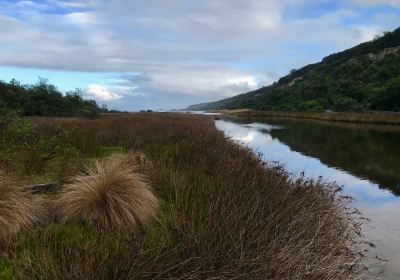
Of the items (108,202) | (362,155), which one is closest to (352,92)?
(362,155)

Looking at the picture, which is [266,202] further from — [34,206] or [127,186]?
[34,206]

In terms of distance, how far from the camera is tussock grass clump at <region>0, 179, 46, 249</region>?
6215 mm

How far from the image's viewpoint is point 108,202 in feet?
23.7

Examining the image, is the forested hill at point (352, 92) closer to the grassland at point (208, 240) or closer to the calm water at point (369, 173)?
the calm water at point (369, 173)

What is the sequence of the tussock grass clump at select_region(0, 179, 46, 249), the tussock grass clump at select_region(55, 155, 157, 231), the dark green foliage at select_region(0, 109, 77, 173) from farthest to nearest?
the dark green foliage at select_region(0, 109, 77, 173), the tussock grass clump at select_region(55, 155, 157, 231), the tussock grass clump at select_region(0, 179, 46, 249)

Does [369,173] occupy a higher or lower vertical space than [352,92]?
lower

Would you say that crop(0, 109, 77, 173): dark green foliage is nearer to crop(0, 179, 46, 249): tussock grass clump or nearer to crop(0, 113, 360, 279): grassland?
crop(0, 113, 360, 279): grassland

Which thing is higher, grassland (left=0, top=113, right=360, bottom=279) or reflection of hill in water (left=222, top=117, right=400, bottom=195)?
grassland (left=0, top=113, right=360, bottom=279)

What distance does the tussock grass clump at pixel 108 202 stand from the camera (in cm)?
707

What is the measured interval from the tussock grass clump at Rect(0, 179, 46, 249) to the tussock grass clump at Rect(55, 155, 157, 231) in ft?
1.23

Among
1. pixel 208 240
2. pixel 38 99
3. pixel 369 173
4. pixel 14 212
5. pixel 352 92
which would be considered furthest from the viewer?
pixel 352 92

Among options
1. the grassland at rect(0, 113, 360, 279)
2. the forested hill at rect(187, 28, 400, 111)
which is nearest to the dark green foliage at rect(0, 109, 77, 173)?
the grassland at rect(0, 113, 360, 279)

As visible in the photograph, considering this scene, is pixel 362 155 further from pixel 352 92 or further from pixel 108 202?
pixel 352 92

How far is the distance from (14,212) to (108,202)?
1.35m
